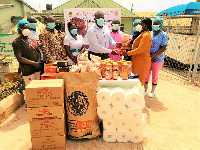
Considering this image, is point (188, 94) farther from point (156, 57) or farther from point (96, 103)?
point (96, 103)

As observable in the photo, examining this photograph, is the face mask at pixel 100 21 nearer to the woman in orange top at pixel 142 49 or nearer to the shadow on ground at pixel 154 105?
the woman in orange top at pixel 142 49

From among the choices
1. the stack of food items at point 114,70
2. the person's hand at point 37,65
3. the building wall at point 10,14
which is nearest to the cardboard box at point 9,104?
the person's hand at point 37,65

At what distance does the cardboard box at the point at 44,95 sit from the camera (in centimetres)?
237

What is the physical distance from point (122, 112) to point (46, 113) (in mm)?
1125

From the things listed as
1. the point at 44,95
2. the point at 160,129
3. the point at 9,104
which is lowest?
the point at 160,129

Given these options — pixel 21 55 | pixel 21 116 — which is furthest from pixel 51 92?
pixel 21 116

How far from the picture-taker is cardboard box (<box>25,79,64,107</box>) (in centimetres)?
237

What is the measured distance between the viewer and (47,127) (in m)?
2.51

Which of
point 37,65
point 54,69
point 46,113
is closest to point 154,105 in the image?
point 54,69

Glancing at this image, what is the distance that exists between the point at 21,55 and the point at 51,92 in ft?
5.10

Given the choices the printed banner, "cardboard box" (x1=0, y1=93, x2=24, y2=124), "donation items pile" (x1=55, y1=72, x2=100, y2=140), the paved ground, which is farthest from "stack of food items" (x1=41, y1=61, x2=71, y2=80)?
the printed banner

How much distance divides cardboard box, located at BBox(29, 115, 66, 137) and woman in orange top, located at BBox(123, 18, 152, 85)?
1.99m

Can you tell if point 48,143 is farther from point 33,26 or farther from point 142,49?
point 33,26

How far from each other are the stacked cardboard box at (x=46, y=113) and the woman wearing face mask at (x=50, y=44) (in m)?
1.31
